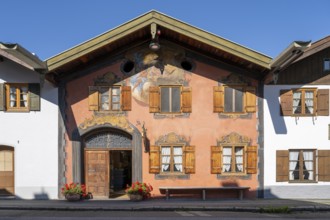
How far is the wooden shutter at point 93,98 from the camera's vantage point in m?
12.2

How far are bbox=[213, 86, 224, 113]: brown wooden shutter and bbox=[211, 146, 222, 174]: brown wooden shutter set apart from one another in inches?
64.5

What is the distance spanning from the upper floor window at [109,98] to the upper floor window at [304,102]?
21.6 ft

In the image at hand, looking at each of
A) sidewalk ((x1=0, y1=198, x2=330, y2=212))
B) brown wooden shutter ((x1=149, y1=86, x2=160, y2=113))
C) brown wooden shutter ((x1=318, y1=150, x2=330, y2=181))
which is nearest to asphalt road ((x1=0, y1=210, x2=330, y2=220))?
sidewalk ((x1=0, y1=198, x2=330, y2=212))

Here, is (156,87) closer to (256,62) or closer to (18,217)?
(256,62)

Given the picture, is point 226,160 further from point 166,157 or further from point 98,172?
point 98,172

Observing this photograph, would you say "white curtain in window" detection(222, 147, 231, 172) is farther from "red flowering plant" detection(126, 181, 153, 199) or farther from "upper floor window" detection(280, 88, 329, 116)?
"red flowering plant" detection(126, 181, 153, 199)

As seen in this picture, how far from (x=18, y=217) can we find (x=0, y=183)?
12.7 ft

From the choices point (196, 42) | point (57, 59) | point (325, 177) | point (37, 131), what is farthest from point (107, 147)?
point (325, 177)

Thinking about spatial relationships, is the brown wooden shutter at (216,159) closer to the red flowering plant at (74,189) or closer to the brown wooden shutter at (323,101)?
the brown wooden shutter at (323,101)

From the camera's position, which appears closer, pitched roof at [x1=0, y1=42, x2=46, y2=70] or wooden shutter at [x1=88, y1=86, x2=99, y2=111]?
pitched roof at [x1=0, y1=42, x2=46, y2=70]

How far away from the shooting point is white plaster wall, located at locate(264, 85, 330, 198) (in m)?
12.2

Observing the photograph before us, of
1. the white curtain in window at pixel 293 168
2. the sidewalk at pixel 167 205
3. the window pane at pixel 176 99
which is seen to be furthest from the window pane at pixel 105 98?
the white curtain in window at pixel 293 168

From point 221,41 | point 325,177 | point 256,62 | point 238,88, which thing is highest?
point 221,41

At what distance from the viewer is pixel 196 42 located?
468 inches
